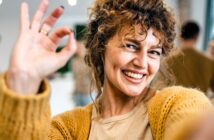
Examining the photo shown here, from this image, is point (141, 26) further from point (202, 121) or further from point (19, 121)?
point (202, 121)

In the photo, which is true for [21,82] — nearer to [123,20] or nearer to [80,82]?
[123,20]

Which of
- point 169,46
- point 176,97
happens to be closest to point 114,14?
point 169,46

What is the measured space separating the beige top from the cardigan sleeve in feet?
0.82

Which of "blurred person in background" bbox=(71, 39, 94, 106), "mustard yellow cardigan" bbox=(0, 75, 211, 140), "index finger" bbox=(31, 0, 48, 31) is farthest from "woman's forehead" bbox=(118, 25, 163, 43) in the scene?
"blurred person in background" bbox=(71, 39, 94, 106)

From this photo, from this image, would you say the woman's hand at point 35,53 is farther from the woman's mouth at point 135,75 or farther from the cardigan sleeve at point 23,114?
the woman's mouth at point 135,75

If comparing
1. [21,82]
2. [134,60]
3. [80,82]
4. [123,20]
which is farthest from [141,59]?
[80,82]

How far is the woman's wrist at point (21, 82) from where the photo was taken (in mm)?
803

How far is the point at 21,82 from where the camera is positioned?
81 cm

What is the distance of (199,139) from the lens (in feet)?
0.82

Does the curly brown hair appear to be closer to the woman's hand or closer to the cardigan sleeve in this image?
the woman's hand

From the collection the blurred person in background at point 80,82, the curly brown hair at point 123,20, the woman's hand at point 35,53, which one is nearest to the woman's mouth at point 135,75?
the curly brown hair at point 123,20

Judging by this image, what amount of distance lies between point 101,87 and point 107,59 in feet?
0.50

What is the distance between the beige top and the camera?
100 cm

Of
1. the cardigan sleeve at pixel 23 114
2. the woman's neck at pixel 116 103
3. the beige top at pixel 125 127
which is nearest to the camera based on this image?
the cardigan sleeve at pixel 23 114
